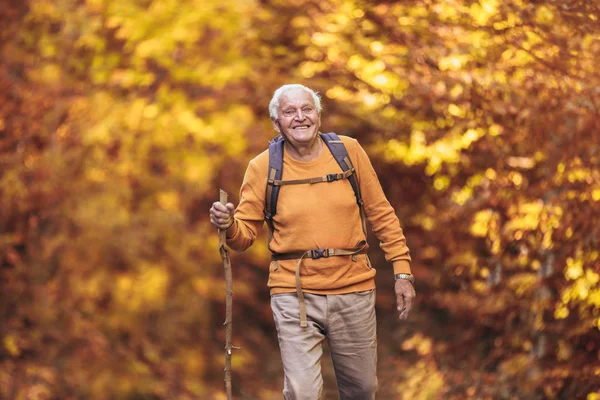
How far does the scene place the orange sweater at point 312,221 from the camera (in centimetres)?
445

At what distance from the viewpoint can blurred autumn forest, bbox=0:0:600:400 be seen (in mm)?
5883

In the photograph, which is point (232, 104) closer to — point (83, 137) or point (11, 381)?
point (83, 137)

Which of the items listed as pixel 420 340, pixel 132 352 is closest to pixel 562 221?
pixel 420 340

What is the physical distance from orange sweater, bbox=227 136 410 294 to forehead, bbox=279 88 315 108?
0.75 ft

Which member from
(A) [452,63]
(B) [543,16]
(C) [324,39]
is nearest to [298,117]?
(B) [543,16]

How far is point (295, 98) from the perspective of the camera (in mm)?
4504

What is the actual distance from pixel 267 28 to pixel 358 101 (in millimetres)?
1612

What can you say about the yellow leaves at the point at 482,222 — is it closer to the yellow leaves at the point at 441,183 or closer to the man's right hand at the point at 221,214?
the yellow leaves at the point at 441,183

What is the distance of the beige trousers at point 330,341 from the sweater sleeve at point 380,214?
207 mm

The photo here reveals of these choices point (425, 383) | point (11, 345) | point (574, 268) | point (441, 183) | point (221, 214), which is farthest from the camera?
point (11, 345)

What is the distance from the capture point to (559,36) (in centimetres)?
535

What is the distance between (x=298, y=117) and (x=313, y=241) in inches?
21.3

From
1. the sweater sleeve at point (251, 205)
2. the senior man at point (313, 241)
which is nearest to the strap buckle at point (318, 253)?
the senior man at point (313, 241)

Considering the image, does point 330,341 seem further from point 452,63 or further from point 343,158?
point 452,63
